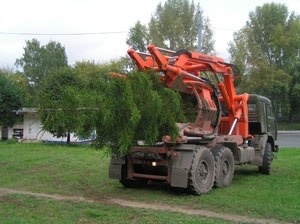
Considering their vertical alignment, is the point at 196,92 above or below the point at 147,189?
above

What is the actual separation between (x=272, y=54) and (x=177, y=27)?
14.1 meters

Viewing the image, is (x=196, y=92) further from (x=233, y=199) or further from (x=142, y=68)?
(x=233, y=199)

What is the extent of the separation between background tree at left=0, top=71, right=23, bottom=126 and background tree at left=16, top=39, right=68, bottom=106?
4363 cm

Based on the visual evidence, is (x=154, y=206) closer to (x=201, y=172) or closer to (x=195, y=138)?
(x=201, y=172)

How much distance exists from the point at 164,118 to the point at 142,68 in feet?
6.27

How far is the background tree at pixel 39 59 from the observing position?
249ft

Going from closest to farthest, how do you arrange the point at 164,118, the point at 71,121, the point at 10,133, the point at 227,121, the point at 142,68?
the point at 71,121
the point at 164,118
the point at 142,68
the point at 227,121
the point at 10,133

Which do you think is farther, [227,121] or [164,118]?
[227,121]

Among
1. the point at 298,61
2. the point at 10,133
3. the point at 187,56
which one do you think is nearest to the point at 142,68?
the point at 187,56

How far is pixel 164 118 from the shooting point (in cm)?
962

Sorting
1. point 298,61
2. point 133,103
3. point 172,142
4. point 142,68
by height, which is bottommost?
point 172,142

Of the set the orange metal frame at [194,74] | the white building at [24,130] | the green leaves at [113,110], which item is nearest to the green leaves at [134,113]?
the green leaves at [113,110]

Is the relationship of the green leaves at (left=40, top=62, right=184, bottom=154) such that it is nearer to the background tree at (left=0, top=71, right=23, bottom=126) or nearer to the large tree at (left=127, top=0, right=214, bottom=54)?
the background tree at (left=0, top=71, right=23, bottom=126)

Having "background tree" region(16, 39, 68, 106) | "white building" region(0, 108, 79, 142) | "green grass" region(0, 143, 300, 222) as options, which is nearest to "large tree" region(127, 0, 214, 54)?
"white building" region(0, 108, 79, 142)
